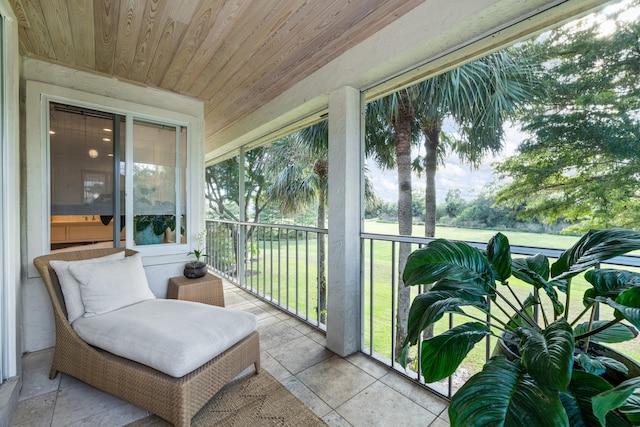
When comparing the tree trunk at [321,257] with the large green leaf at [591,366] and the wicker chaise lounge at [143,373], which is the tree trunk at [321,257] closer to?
the wicker chaise lounge at [143,373]

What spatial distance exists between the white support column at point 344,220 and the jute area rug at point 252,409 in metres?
0.66

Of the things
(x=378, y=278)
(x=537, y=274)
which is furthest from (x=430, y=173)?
(x=537, y=274)

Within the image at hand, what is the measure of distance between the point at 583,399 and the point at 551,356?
0.17 meters

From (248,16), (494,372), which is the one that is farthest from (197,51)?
(494,372)

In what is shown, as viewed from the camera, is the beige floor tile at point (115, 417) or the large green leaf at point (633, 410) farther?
the beige floor tile at point (115, 417)

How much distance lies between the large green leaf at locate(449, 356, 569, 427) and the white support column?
1454mm

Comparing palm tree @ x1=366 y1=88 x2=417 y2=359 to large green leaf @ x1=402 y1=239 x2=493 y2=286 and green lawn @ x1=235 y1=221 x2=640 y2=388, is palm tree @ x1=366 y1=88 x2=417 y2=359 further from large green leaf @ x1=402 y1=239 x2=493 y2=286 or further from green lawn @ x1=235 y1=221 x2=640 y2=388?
large green leaf @ x1=402 y1=239 x2=493 y2=286

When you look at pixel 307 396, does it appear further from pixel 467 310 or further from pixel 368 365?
pixel 467 310

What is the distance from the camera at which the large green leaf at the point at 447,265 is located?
3.38 ft

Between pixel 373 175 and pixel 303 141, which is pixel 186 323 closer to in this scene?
pixel 373 175

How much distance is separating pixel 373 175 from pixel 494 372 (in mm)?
1770

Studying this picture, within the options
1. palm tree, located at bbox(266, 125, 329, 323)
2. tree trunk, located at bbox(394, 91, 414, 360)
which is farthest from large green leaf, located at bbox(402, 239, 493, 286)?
palm tree, located at bbox(266, 125, 329, 323)

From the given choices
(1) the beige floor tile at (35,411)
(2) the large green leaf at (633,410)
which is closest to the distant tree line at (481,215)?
(2) the large green leaf at (633,410)

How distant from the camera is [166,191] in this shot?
295 cm
